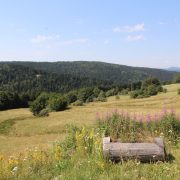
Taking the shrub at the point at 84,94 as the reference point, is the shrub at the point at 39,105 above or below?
above

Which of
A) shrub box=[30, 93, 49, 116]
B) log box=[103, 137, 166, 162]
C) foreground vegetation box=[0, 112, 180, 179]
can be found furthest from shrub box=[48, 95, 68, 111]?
log box=[103, 137, 166, 162]

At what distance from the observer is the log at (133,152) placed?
319 inches

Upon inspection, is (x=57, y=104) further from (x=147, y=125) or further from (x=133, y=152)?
(x=133, y=152)

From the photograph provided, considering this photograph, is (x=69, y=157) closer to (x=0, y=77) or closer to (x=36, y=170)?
(x=36, y=170)

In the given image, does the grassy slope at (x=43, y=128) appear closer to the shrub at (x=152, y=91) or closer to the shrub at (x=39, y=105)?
the shrub at (x=39, y=105)

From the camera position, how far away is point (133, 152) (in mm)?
8117

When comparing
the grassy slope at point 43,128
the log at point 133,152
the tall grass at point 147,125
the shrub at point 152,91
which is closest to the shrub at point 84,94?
the shrub at point 152,91

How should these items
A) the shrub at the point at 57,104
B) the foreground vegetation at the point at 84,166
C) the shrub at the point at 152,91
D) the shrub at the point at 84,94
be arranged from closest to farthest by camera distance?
the foreground vegetation at the point at 84,166 < the shrub at the point at 57,104 < the shrub at the point at 152,91 < the shrub at the point at 84,94

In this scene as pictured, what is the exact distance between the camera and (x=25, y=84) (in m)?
178

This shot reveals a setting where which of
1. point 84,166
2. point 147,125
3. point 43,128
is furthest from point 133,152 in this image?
point 43,128

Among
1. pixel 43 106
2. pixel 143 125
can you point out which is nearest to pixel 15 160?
pixel 143 125

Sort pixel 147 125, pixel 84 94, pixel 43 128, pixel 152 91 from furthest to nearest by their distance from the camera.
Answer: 1. pixel 84 94
2. pixel 152 91
3. pixel 43 128
4. pixel 147 125

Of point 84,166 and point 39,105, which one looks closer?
point 84,166

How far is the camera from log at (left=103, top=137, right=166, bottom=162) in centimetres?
809
